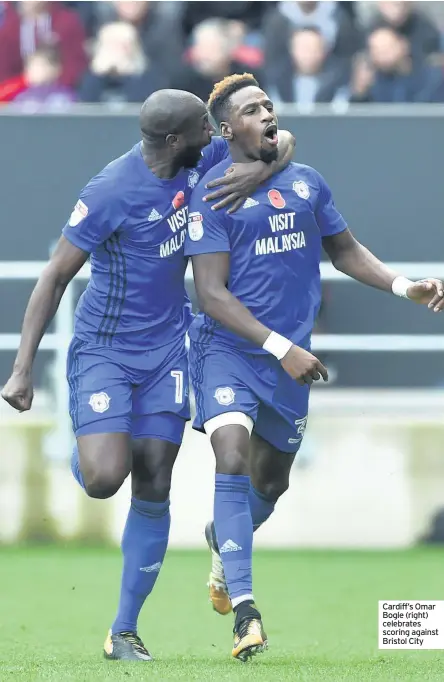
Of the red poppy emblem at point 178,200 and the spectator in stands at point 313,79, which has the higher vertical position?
the spectator in stands at point 313,79

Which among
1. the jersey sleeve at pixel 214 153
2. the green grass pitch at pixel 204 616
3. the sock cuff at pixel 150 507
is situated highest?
the jersey sleeve at pixel 214 153

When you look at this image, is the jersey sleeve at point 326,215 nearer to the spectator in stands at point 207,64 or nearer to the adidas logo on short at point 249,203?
the adidas logo on short at point 249,203

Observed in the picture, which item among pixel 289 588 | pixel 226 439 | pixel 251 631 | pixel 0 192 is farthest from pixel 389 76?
pixel 251 631

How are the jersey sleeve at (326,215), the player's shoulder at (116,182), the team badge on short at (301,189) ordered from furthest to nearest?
the jersey sleeve at (326,215), the team badge on short at (301,189), the player's shoulder at (116,182)

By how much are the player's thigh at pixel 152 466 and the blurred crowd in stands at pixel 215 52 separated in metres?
5.00

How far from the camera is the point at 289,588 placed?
8977 mm

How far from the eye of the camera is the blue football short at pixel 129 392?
638 cm

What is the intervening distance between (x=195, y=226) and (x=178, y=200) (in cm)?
15

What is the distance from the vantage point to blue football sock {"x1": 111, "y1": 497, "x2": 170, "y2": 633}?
21.3ft

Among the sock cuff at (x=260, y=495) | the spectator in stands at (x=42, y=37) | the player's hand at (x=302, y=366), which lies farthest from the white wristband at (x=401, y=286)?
the spectator in stands at (x=42, y=37)

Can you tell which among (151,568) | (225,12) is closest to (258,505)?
(151,568)

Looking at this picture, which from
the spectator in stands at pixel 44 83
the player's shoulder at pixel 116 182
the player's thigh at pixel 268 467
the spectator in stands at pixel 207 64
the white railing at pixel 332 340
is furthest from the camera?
the spectator in stands at pixel 44 83

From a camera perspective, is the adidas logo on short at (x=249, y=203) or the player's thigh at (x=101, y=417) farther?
the adidas logo on short at (x=249, y=203)

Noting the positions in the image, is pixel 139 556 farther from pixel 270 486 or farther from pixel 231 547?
pixel 270 486
